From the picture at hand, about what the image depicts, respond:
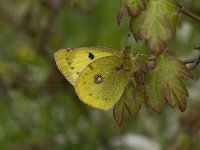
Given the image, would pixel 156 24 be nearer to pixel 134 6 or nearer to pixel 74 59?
pixel 134 6

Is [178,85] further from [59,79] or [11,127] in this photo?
[11,127]

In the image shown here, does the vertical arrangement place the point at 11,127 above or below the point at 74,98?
below

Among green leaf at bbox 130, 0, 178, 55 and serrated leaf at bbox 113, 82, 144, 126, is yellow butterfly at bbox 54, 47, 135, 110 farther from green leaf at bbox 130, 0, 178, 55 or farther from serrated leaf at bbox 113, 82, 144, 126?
green leaf at bbox 130, 0, 178, 55

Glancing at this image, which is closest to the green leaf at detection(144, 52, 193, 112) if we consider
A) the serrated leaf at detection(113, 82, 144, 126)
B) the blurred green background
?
the serrated leaf at detection(113, 82, 144, 126)

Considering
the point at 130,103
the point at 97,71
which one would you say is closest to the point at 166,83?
the point at 130,103

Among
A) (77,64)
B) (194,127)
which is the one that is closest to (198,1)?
(194,127)
